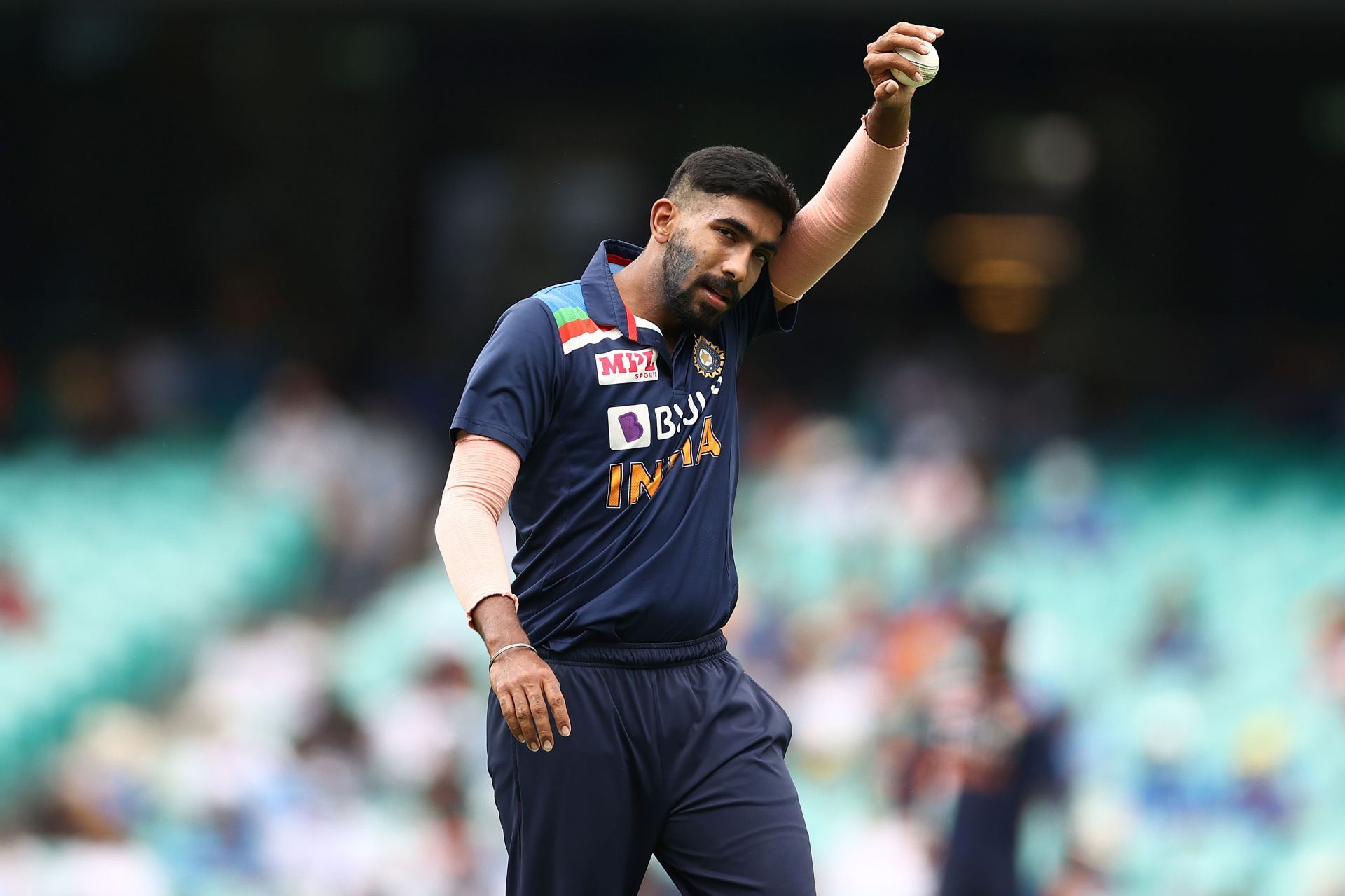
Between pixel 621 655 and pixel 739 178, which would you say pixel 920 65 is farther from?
pixel 621 655

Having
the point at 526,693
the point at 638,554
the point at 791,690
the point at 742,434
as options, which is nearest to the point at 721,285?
the point at 638,554

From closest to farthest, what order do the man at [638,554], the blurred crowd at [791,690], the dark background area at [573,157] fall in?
the man at [638,554]
the blurred crowd at [791,690]
the dark background area at [573,157]

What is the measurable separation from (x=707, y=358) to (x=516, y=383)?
51 centimetres

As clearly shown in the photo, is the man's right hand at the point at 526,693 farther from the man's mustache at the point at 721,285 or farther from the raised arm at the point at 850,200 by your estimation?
the raised arm at the point at 850,200

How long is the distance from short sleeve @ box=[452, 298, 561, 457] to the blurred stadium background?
3.64 m

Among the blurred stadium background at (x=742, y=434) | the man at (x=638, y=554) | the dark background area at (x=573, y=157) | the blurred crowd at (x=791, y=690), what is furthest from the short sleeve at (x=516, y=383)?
the dark background area at (x=573, y=157)

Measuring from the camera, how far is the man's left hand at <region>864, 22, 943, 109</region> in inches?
137

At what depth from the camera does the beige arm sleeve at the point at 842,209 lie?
3.70m

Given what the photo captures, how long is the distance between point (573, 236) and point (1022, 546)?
419 centimetres

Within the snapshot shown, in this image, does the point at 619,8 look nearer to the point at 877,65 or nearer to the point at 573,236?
the point at 573,236

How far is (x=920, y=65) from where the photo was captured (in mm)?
3494

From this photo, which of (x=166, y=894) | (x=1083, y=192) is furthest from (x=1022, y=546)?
(x=166, y=894)

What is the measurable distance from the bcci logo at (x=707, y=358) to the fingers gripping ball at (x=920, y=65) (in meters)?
0.69

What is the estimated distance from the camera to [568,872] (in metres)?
3.40
